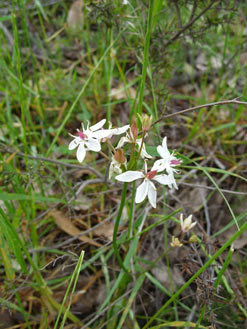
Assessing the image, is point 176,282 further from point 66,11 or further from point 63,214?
point 66,11

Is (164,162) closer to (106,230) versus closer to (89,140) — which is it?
(89,140)

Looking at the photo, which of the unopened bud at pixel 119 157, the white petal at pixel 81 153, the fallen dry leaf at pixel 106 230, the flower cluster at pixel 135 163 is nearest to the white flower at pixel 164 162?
the flower cluster at pixel 135 163

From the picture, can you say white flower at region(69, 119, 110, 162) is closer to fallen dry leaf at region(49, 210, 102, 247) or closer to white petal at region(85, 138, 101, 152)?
white petal at region(85, 138, 101, 152)

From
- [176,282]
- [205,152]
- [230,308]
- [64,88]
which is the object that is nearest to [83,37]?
[64,88]

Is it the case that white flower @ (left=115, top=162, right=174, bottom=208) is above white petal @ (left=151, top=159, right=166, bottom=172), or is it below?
below

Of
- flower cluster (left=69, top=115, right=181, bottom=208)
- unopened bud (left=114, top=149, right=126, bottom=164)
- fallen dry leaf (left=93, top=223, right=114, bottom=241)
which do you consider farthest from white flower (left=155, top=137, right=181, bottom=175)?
fallen dry leaf (left=93, top=223, right=114, bottom=241)

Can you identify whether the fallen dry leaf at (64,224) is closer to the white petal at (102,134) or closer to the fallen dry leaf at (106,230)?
the fallen dry leaf at (106,230)

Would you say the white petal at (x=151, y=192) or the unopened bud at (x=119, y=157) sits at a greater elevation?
the unopened bud at (x=119, y=157)

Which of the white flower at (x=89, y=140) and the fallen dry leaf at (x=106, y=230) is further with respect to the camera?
the fallen dry leaf at (x=106, y=230)

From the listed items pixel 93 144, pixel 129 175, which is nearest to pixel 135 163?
pixel 129 175
